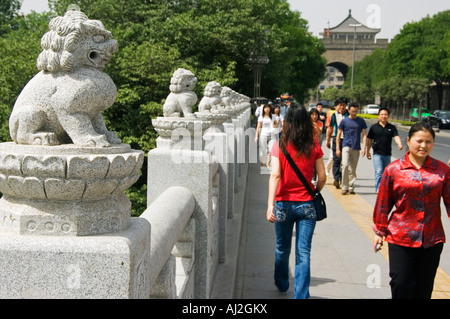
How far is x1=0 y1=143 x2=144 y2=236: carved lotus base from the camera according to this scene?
1.78 m

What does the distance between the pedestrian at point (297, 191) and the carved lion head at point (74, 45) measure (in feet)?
8.58

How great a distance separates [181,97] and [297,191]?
2489 mm

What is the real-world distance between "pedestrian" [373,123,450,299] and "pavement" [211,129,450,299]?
137 centimetres

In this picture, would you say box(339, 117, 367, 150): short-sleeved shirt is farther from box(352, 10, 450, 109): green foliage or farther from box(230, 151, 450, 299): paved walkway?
box(352, 10, 450, 109): green foliage

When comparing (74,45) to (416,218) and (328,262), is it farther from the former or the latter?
(328,262)

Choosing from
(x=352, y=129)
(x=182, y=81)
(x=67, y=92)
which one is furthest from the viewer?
(x=352, y=129)

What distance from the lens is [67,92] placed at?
2.11m

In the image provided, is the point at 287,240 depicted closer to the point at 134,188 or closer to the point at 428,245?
the point at 428,245

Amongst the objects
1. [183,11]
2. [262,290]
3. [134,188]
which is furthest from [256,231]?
[183,11]

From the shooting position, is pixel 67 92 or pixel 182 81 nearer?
pixel 67 92

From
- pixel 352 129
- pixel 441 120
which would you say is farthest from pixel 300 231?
pixel 441 120

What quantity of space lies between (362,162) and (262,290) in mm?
10932

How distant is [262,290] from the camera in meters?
5.16

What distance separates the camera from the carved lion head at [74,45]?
2.12 m
